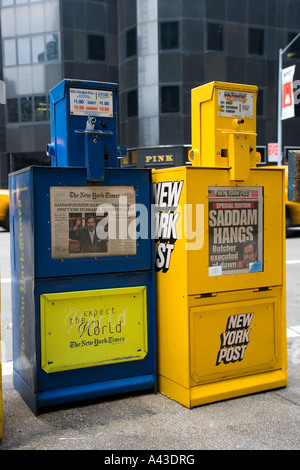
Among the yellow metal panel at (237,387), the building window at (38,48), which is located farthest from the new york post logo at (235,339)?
the building window at (38,48)

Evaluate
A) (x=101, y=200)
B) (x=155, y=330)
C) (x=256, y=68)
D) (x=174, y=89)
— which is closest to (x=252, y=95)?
(x=101, y=200)

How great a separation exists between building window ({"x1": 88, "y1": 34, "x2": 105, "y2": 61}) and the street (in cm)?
2816

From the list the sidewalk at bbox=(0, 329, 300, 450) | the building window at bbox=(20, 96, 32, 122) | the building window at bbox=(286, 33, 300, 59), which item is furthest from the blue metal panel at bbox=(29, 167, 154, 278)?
the building window at bbox=(286, 33, 300, 59)

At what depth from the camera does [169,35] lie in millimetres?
27375

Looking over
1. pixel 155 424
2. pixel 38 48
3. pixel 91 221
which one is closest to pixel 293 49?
pixel 38 48

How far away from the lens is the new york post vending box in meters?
3.77

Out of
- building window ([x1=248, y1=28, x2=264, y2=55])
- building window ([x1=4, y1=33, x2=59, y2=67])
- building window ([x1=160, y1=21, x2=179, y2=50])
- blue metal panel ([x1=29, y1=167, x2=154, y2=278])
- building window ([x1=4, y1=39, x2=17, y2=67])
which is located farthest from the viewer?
building window ([x1=4, y1=39, x2=17, y2=67])

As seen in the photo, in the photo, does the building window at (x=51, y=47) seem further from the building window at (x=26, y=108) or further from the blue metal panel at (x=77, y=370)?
the blue metal panel at (x=77, y=370)

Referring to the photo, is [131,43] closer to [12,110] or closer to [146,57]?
[146,57]

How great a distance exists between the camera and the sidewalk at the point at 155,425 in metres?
3.14

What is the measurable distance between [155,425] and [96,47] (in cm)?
2916

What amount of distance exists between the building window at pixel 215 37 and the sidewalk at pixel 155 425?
1044 inches

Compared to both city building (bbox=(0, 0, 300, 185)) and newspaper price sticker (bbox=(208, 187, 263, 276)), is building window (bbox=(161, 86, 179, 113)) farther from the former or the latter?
newspaper price sticker (bbox=(208, 187, 263, 276))

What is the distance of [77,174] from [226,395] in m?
2.02
